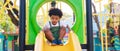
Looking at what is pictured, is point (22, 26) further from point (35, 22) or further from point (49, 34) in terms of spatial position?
point (49, 34)

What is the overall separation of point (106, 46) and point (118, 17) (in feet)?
2.12

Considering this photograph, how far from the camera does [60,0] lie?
11.0 feet

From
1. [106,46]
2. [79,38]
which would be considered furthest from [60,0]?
[106,46]

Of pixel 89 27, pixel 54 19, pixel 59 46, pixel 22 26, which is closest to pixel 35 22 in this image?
pixel 22 26

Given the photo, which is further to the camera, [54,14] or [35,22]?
[35,22]

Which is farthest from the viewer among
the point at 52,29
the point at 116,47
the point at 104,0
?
the point at 116,47

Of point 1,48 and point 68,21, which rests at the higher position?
point 68,21

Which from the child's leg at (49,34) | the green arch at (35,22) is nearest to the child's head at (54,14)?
the child's leg at (49,34)

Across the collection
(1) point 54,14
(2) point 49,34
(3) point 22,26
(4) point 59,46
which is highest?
(1) point 54,14

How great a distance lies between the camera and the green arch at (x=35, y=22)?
3.22m

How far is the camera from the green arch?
322cm

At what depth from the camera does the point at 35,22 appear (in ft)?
10.6

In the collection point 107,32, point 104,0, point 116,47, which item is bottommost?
point 116,47

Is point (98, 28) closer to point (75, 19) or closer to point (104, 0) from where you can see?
point (104, 0)
